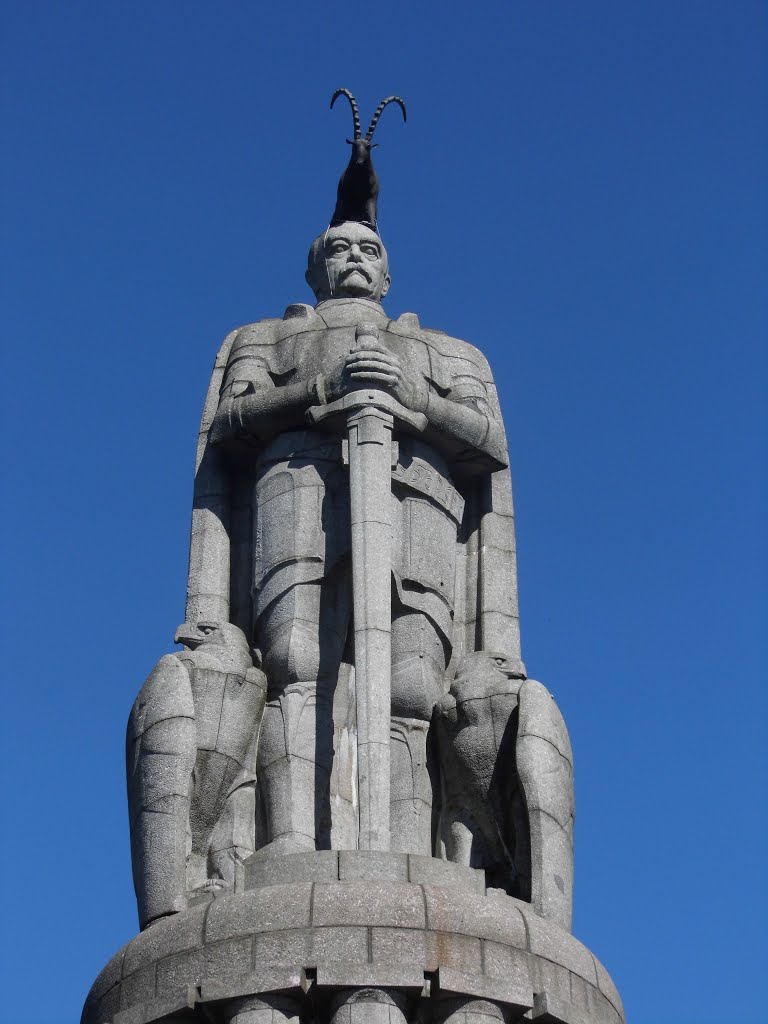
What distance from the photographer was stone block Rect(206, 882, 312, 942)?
14438 millimetres

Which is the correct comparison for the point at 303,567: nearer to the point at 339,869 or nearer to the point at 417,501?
the point at 417,501

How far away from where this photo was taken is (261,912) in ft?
47.7

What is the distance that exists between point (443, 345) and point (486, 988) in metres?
7.20

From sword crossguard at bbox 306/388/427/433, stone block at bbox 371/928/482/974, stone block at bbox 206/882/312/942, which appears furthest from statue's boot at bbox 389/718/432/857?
sword crossguard at bbox 306/388/427/433

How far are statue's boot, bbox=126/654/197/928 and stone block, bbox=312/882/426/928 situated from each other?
1.53m

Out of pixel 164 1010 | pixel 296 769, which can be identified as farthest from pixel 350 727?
pixel 164 1010

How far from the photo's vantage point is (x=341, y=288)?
19891 mm

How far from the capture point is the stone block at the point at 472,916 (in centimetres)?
1449

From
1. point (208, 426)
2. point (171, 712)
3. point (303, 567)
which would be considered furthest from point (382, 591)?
point (208, 426)

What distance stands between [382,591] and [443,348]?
139 inches

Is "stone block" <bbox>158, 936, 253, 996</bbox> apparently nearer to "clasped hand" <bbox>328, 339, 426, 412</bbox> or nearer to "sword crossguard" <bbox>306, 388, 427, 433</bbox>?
"sword crossguard" <bbox>306, 388, 427, 433</bbox>

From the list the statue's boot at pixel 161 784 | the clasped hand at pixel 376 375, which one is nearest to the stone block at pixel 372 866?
the statue's boot at pixel 161 784

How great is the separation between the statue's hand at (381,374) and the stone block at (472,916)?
488cm

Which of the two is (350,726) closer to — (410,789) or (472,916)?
(410,789)
